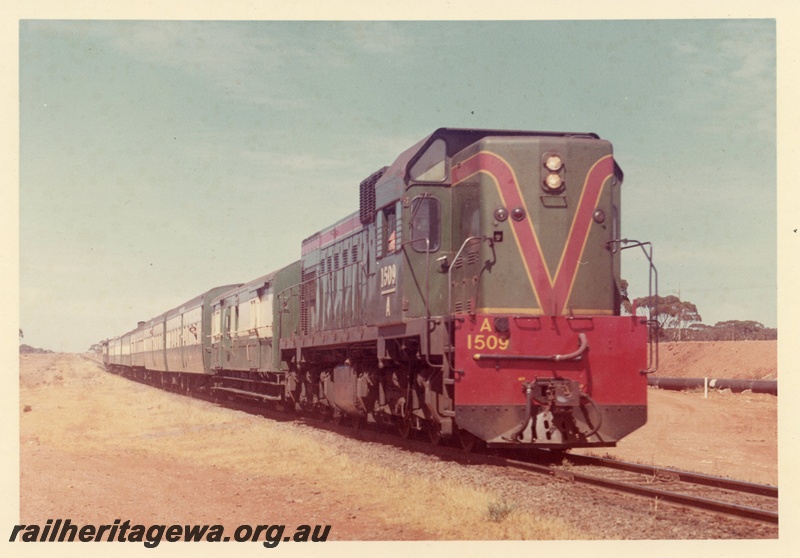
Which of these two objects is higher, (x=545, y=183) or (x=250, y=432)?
(x=545, y=183)

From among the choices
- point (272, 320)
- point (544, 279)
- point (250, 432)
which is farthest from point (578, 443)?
point (272, 320)

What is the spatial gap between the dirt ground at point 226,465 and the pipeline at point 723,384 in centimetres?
525

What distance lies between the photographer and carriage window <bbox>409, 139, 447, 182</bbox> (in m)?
12.7

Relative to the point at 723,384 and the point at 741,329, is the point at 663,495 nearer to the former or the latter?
the point at 723,384

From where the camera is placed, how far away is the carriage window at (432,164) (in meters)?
12.7

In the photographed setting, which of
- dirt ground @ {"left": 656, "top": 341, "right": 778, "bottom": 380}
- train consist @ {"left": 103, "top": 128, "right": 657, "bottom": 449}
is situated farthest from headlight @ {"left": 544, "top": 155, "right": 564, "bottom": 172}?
dirt ground @ {"left": 656, "top": 341, "right": 778, "bottom": 380}

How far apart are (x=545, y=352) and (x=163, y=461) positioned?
671 centimetres

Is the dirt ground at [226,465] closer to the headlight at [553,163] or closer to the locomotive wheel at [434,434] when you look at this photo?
the locomotive wheel at [434,434]

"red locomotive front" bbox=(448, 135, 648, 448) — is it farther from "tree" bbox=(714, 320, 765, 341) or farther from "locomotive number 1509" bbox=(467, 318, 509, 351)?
"tree" bbox=(714, 320, 765, 341)

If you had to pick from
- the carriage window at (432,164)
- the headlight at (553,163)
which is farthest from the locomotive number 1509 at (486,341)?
the carriage window at (432,164)

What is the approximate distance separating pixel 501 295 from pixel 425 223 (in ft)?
5.53

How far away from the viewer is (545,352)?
10.9 m
